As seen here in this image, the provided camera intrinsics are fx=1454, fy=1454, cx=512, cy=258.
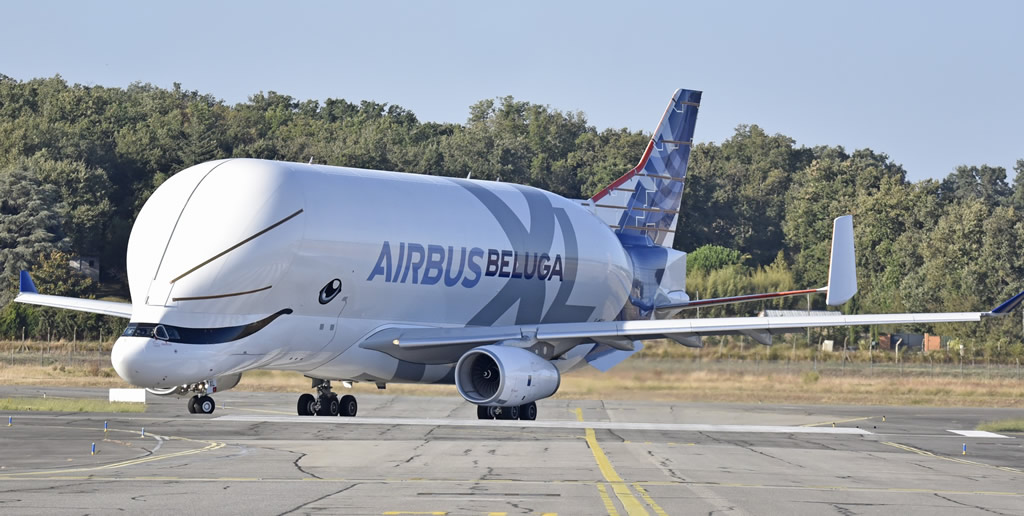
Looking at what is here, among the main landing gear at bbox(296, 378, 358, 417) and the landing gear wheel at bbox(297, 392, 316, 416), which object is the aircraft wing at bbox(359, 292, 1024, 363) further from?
the landing gear wheel at bbox(297, 392, 316, 416)

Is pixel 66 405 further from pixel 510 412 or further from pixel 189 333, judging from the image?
pixel 510 412

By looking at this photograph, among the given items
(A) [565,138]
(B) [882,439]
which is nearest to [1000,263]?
(A) [565,138]

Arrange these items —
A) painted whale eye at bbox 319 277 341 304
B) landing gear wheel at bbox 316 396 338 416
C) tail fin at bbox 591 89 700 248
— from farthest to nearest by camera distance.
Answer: tail fin at bbox 591 89 700 248, landing gear wheel at bbox 316 396 338 416, painted whale eye at bbox 319 277 341 304

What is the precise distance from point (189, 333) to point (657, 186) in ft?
63.8

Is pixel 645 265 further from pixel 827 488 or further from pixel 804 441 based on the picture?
pixel 827 488

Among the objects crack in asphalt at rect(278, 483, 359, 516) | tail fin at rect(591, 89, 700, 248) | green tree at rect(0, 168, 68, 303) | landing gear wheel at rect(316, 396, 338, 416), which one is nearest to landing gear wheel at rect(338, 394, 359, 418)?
landing gear wheel at rect(316, 396, 338, 416)

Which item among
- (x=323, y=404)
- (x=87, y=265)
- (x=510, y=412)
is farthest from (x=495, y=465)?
(x=87, y=265)

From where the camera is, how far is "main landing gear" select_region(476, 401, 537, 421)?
33969 mm

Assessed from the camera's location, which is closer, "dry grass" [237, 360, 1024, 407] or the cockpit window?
the cockpit window

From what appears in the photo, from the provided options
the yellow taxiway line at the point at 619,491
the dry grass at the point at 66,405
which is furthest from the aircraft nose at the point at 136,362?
the dry grass at the point at 66,405

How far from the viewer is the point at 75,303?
115ft

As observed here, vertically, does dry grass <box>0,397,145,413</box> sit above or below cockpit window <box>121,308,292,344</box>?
below

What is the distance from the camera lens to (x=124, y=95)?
392 ft

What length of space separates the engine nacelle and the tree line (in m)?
33.1
